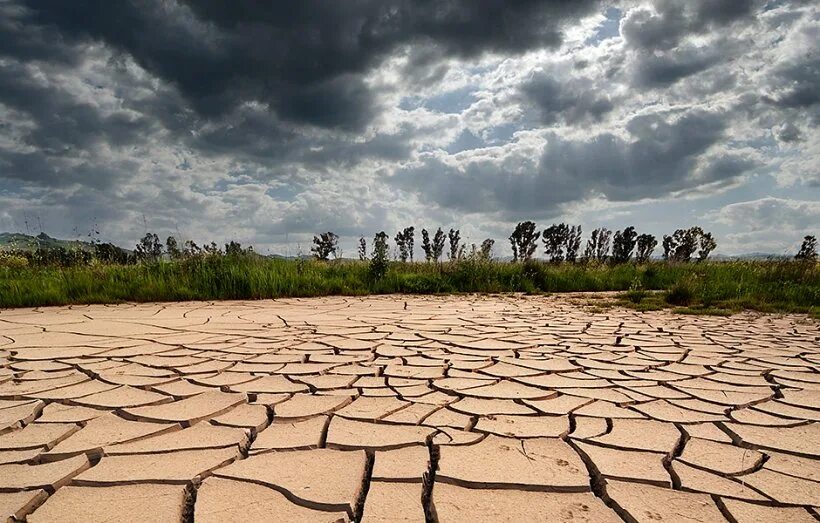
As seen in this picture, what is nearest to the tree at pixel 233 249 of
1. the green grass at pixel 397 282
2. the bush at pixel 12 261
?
the green grass at pixel 397 282

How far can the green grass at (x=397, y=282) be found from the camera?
6.16 m

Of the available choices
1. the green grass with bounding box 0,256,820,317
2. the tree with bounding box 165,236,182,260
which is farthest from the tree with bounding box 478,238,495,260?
the tree with bounding box 165,236,182,260

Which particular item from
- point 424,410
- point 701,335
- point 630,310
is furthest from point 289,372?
point 630,310

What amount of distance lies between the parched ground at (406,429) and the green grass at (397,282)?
2948 millimetres

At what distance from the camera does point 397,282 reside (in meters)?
8.09

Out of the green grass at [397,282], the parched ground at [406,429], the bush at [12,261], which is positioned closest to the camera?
the parched ground at [406,429]

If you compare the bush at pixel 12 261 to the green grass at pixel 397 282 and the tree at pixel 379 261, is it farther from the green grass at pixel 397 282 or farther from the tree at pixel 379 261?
the tree at pixel 379 261

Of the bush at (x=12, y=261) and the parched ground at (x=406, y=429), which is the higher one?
the bush at (x=12, y=261)

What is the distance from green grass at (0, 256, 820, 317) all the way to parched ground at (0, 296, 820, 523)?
2948mm

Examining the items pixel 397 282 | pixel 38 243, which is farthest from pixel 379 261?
pixel 38 243

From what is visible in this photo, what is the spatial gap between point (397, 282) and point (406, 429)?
20.9ft

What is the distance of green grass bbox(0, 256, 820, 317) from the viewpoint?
6.16m

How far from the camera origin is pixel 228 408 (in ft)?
6.38

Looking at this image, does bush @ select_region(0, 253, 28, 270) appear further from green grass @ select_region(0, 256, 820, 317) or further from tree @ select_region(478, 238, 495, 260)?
tree @ select_region(478, 238, 495, 260)
